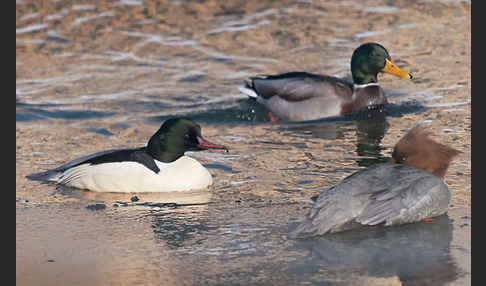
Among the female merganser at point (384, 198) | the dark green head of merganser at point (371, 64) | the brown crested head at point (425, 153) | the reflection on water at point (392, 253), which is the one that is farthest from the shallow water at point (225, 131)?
the dark green head of merganser at point (371, 64)

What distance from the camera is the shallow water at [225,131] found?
19.1 feet

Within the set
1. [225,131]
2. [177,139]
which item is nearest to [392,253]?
[177,139]

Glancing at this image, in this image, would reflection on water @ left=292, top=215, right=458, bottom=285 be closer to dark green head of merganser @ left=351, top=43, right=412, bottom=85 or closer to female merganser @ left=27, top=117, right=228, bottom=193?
female merganser @ left=27, top=117, right=228, bottom=193

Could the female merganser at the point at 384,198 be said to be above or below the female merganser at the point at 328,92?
below

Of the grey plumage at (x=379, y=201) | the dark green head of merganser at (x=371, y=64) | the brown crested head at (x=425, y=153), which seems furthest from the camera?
the dark green head of merganser at (x=371, y=64)

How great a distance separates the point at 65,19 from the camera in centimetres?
1662

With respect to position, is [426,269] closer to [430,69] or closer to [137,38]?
[430,69]

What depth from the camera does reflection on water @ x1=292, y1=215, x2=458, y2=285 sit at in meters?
5.54

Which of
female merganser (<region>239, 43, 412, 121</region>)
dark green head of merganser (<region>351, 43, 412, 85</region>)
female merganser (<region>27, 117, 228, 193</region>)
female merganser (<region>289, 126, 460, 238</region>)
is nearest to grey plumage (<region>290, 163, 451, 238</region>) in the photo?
female merganser (<region>289, 126, 460, 238</region>)

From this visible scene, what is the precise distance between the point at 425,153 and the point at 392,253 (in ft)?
4.01

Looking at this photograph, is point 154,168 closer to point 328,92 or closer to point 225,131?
point 225,131

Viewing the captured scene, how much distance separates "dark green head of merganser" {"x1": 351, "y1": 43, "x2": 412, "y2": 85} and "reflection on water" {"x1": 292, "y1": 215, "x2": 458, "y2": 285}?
5.44m

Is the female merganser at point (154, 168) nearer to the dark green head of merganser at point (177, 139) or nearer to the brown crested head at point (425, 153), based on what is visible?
the dark green head of merganser at point (177, 139)

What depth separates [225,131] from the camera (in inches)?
418
